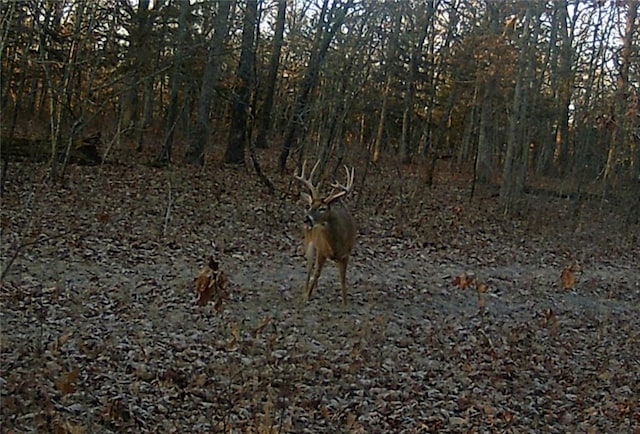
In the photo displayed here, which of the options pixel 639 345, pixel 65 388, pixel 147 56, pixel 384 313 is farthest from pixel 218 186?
pixel 65 388

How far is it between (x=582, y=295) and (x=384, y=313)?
481 cm

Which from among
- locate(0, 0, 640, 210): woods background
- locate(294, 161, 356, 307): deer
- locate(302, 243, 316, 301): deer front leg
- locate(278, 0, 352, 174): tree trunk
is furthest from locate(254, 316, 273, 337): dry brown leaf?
locate(278, 0, 352, 174): tree trunk

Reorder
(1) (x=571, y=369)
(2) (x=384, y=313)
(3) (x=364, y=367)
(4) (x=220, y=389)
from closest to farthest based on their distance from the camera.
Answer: (4) (x=220, y=389) < (3) (x=364, y=367) < (1) (x=571, y=369) < (2) (x=384, y=313)

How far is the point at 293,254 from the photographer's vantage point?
47.0 ft

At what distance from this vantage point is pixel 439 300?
12320 mm

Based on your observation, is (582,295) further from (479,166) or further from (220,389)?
(479,166)

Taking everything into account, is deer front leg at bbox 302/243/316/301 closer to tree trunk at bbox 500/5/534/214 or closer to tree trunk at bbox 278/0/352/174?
tree trunk at bbox 278/0/352/174

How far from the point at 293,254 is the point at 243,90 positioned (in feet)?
29.9

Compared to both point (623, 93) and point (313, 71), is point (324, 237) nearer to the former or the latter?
point (623, 93)

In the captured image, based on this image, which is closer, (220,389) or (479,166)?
(220,389)

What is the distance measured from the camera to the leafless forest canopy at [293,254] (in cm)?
767

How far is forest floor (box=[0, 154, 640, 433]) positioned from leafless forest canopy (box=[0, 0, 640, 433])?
41mm

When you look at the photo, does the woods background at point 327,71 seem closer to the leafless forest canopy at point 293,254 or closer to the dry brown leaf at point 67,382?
the leafless forest canopy at point 293,254

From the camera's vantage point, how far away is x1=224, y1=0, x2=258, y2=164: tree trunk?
69.3ft
